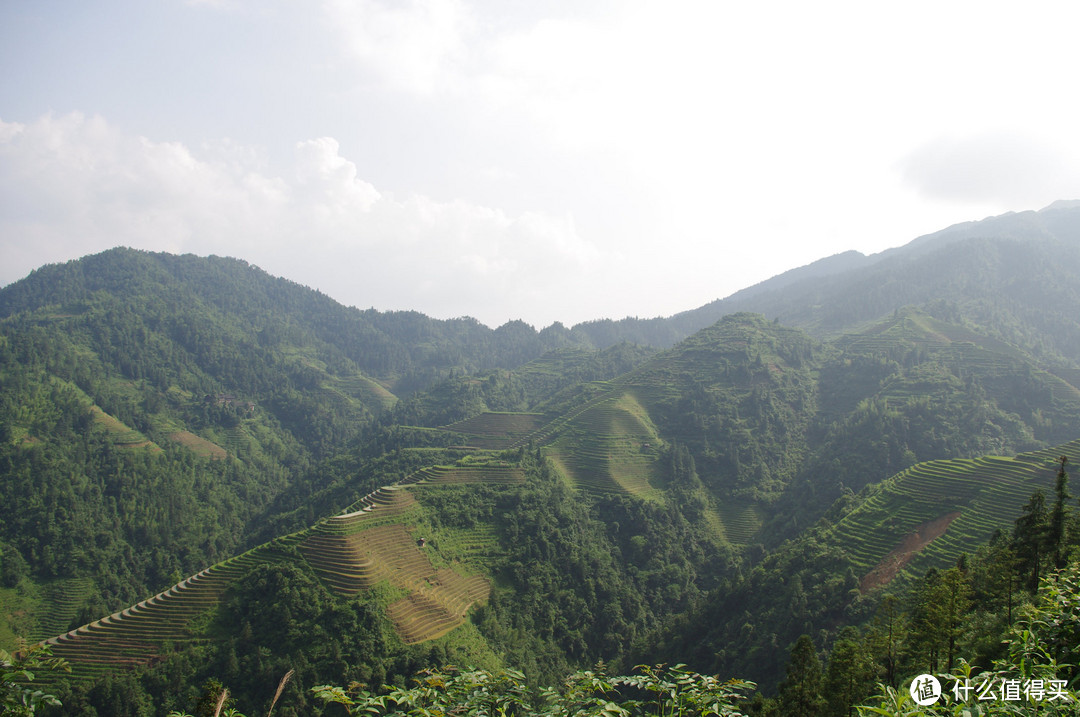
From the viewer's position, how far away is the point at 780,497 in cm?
9369

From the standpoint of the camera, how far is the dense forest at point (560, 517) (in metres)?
38.5

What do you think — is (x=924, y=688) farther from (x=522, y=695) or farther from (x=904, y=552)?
(x=904, y=552)

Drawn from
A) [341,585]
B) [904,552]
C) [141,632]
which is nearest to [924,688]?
[341,585]

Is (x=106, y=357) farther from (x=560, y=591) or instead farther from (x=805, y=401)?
(x=805, y=401)

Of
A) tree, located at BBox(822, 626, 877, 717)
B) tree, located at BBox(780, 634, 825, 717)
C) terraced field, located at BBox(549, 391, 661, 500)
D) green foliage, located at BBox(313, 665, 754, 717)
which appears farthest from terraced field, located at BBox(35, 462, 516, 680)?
green foliage, located at BBox(313, 665, 754, 717)

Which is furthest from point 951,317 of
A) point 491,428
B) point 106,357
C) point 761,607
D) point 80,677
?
point 106,357

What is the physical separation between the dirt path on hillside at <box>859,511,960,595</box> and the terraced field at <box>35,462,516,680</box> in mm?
37190

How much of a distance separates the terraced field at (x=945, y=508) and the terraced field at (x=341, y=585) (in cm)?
3944

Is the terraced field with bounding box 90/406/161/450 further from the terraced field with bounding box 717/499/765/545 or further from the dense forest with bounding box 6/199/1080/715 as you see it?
the terraced field with bounding box 717/499/765/545

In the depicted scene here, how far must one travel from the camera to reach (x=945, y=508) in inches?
2318

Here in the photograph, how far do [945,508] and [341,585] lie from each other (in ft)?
194

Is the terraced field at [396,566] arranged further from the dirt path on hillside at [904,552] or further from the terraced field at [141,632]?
the dirt path on hillside at [904,552]

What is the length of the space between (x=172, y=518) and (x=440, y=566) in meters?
73.7

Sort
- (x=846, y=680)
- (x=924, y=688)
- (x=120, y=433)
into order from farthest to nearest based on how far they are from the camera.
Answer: (x=120, y=433), (x=846, y=680), (x=924, y=688)
